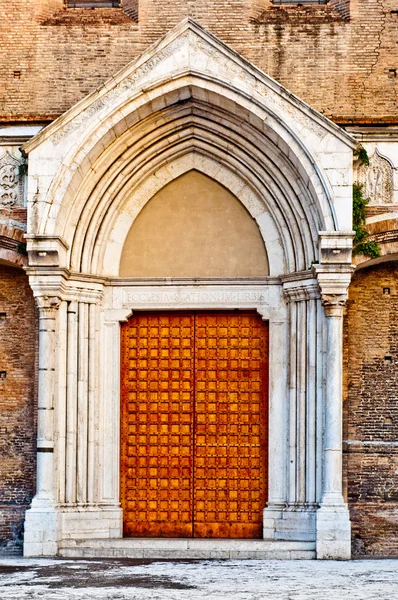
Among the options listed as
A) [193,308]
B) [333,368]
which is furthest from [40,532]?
[333,368]

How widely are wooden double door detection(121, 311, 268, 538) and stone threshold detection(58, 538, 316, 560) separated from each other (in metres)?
0.58

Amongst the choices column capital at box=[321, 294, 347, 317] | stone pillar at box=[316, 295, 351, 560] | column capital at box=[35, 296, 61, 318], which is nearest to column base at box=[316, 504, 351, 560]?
stone pillar at box=[316, 295, 351, 560]

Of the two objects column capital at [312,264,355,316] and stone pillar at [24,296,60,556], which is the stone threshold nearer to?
stone pillar at [24,296,60,556]

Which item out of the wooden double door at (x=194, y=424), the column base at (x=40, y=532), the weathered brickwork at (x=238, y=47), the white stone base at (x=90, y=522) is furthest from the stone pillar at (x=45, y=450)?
the weathered brickwork at (x=238, y=47)

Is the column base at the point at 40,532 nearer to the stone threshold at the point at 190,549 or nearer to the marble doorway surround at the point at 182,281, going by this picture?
the marble doorway surround at the point at 182,281

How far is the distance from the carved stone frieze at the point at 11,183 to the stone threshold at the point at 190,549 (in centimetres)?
420

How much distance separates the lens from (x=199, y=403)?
16516 mm

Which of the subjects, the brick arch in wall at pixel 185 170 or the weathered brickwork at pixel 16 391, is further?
the weathered brickwork at pixel 16 391

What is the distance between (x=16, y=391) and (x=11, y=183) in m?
2.66

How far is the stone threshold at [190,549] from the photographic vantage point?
15398 mm

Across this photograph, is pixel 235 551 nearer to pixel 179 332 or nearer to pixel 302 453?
pixel 302 453

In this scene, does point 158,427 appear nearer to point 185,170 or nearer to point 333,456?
point 333,456

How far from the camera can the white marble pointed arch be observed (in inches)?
611

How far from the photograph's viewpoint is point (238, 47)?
660 inches
